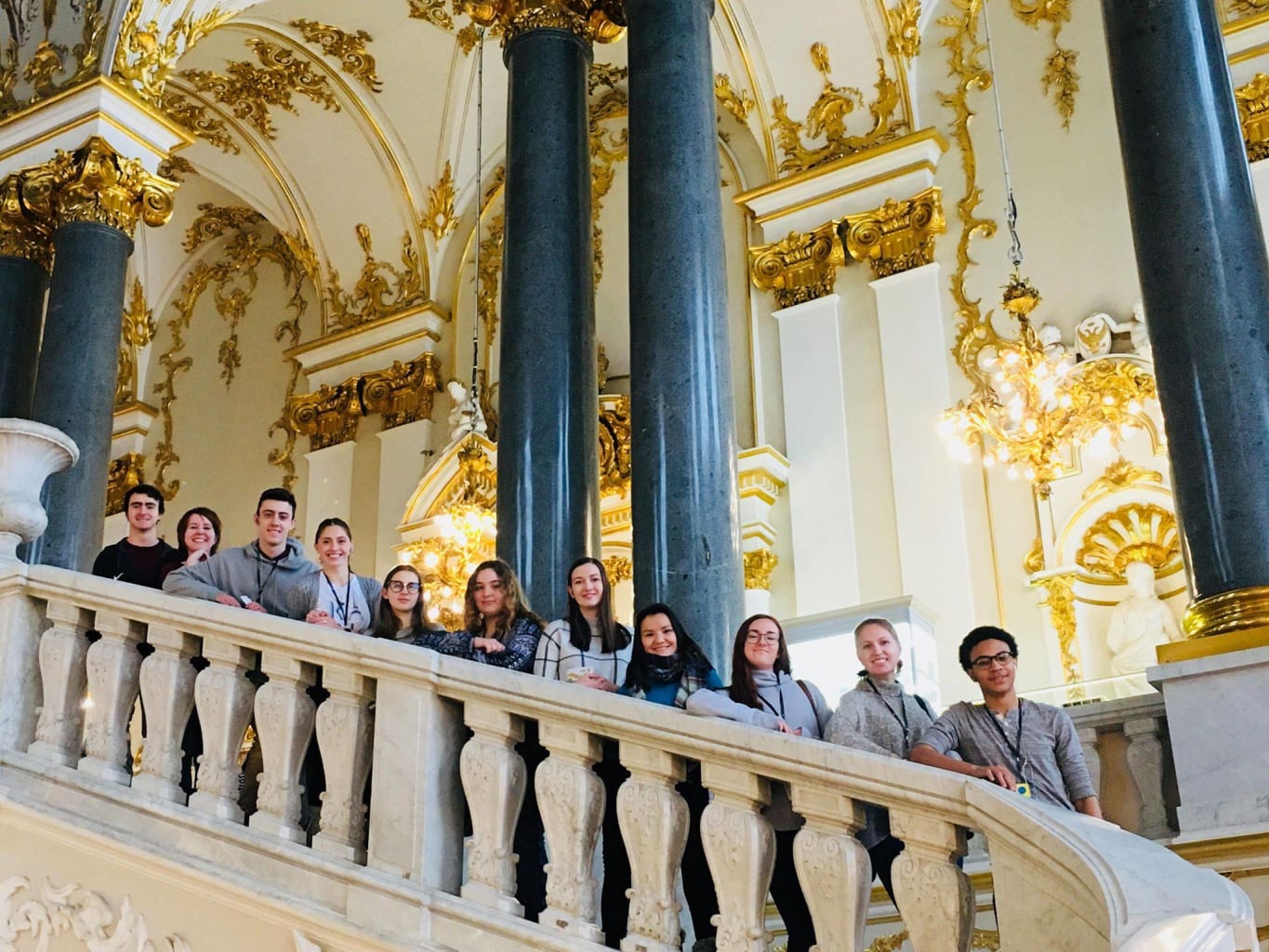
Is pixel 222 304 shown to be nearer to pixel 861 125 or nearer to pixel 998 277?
pixel 861 125

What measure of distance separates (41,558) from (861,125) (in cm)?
648

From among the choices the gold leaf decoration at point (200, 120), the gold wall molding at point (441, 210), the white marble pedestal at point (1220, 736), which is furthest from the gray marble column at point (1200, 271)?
the gold leaf decoration at point (200, 120)

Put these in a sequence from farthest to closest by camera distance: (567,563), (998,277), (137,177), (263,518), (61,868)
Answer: (998,277), (137,177), (567,563), (263,518), (61,868)

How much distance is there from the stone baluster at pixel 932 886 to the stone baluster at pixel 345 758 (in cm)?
136

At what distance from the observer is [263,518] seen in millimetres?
4707

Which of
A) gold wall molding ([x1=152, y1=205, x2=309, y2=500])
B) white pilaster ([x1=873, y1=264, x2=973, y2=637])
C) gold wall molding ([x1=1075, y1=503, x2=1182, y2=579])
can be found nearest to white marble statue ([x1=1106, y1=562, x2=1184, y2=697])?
gold wall molding ([x1=1075, y1=503, x2=1182, y2=579])

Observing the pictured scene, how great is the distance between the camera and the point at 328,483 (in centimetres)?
1305

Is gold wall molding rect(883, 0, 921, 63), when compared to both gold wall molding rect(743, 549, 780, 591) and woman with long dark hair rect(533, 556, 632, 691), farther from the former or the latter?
woman with long dark hair rect(533, 556, 632, 691)

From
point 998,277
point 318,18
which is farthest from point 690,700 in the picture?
point 318,18

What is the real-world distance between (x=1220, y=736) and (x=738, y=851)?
1.83 meters

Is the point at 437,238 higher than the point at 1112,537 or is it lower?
higher

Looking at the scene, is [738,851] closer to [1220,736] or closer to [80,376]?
[1220,736]

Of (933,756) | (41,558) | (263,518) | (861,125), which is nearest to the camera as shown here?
(933,756)

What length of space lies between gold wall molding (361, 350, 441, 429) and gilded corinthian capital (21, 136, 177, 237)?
3.83m
